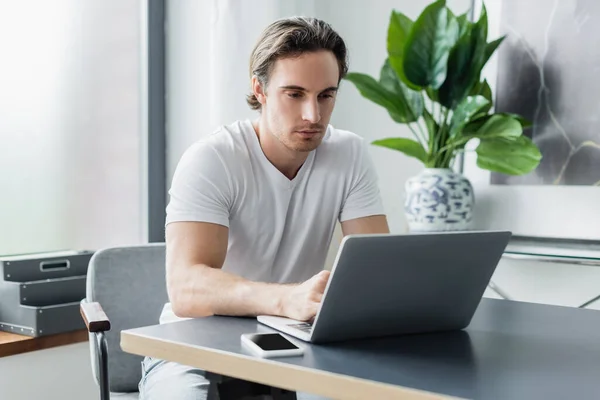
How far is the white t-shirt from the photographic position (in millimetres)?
1705

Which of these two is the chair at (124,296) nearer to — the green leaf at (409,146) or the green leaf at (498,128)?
the green leaf at (409,146)

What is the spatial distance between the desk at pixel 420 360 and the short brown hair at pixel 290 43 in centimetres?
76

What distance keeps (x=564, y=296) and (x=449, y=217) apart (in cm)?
52

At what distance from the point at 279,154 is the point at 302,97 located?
176 mm

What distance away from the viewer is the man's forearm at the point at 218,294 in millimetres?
1292

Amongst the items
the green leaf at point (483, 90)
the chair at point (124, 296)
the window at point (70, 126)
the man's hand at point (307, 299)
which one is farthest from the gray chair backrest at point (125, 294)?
the green leaf at point (483, 90)

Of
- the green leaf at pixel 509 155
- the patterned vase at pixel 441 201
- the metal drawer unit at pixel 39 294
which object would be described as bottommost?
the metal drawer unit at pixel 39 294

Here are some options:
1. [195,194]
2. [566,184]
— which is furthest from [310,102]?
[566,184]

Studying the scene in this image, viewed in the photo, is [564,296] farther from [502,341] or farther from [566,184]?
[502,341]

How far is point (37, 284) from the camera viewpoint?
249 centimetres

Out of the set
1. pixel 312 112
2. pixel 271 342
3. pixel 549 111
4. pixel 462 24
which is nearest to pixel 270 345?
pixel 271 342

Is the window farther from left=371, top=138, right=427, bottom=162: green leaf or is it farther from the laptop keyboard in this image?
the laptop keyboard

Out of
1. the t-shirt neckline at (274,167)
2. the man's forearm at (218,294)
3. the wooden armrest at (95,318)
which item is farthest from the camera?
the t-shirt neckline at (274,167)

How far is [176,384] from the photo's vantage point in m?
1.51
